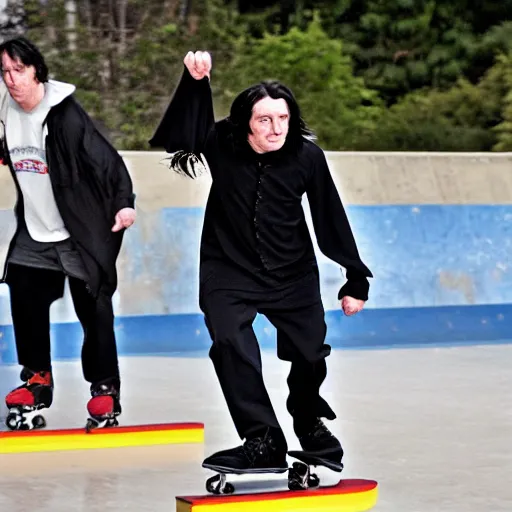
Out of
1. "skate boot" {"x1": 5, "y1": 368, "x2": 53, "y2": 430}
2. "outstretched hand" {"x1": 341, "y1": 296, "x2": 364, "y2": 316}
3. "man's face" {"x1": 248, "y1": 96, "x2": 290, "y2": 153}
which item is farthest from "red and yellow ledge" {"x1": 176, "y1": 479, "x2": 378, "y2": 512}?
"skate boot" {"x1": 5, "y1": 368, "x2": 53, "y2": 430}

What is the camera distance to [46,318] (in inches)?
272

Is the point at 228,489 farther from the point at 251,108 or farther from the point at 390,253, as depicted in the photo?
the point at 390,253

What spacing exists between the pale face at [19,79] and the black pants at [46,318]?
0.71 metres

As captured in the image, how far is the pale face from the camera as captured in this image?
21.3 feet

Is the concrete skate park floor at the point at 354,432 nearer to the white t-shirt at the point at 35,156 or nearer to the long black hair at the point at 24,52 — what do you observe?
the white t-shirt at the point at 35,156

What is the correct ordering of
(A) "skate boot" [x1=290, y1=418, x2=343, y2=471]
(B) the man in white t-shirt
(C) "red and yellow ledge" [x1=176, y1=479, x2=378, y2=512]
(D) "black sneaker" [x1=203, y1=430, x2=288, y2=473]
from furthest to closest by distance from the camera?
(B) the man in white t-shirt
(A) "skate boot" [x1=290, y1=418, x2=343, y2=471]
(D) "black sneaker" [x1=203, y1=430, x2=288, y2=473]
(C) "red and yellow ledge" [x1=176, y1=479, x2=378, y2=512]

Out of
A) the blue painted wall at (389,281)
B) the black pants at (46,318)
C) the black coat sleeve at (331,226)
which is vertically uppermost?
the black coat sleeve at (331,226)

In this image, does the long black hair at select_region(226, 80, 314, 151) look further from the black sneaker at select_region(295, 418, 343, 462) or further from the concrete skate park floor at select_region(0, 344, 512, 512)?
the concrete skate park floor at select_region(0, 344, 512, 512)

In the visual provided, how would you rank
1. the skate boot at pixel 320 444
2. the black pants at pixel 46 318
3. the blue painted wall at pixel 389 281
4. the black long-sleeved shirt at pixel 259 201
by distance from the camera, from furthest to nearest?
the blue painted wall at pixel 389 281, the black pants at pixel 46 318, the skate boot at pixel 320 444, the black long-sleeved shirt at pixel 259 201

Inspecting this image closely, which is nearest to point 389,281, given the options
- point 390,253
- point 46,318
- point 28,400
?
point 390,253

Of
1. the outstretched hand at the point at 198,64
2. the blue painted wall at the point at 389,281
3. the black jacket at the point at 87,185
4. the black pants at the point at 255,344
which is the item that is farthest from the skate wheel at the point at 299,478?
the blue painted wall at the point at 389,281

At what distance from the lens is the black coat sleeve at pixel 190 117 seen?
5312 millimetres

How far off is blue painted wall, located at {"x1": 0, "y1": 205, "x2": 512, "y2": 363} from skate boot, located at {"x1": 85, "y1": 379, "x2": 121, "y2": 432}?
370cm

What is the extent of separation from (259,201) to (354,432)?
2056mm
